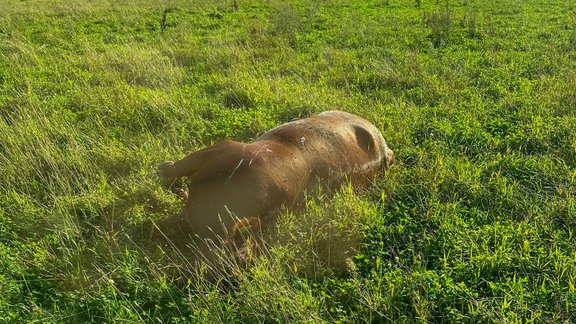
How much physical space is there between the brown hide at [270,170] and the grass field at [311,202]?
0.73 feet

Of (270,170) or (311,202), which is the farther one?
(311,202)

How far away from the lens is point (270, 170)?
10.9ft

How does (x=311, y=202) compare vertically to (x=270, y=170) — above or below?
below

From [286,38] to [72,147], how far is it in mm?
6195

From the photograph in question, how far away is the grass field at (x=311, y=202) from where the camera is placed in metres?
2.90

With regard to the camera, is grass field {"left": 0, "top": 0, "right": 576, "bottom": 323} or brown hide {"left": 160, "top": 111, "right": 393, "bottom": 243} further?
brown hide {"left": 160, "top": 111, "right": 393, "bottom": 243}

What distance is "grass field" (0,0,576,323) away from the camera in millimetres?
2898

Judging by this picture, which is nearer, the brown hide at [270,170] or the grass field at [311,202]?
the grass field at [311,202]

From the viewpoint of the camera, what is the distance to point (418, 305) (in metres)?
2.81

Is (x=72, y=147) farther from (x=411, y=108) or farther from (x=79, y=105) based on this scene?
(x=411, y=108)

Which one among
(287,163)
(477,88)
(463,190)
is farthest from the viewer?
(477,88)

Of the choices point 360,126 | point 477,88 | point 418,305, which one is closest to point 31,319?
point 418,305

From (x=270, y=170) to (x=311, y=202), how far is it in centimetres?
48

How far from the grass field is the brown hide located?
0.73ft
